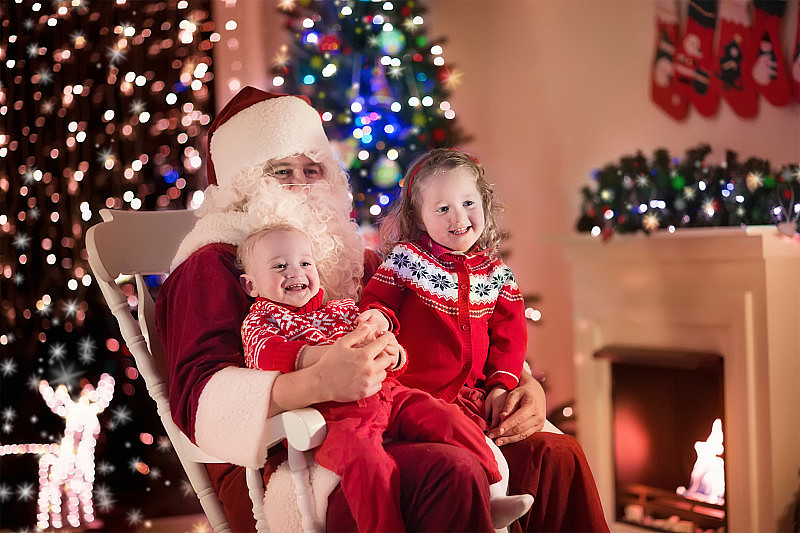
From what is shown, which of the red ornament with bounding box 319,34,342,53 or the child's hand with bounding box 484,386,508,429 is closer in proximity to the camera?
the child's hand with bounding box 484,386,508,429

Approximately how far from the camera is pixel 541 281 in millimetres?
4305

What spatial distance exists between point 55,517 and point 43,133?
5.29 ft

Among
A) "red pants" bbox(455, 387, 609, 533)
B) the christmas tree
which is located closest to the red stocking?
"red pants" bbox(455, 387, 609, 533)

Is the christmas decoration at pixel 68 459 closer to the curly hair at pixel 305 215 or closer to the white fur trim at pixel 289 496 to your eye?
the curly hair at pixel 305 215

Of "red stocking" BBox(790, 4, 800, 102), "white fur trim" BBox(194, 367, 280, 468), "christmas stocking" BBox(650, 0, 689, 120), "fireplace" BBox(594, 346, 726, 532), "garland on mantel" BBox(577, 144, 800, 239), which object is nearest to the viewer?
"white fur trim" BBox(194, 367, 280, 468)

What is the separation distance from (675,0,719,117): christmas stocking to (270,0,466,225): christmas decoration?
111 cm

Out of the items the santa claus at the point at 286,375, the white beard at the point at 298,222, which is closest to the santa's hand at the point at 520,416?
the santa claus at the point at 286,375

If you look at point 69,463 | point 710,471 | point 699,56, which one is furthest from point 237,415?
point 699,56

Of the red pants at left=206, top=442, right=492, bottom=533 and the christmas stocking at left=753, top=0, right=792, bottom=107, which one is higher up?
the christmas stocking at left=753, top=0, right=792, bottom=107

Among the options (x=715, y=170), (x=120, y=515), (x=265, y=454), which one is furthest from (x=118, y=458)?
(x=715, y=170)

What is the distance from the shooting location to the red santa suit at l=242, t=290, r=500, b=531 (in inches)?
55.3

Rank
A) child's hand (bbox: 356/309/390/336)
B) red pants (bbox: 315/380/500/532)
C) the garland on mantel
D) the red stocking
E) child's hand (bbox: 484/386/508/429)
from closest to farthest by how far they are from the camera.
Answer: red pants (bbox: 315/380/500/532)
child's hand (bbox: 356/309/390/336)
child's hand (bbox: 484/386/508/429)
the garland on mantel
the red stocking

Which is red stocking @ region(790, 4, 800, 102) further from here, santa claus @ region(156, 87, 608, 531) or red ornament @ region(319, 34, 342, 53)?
santa claus @ region(156, 87, 608, 531)

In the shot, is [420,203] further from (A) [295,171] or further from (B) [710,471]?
(B) [710,471]
